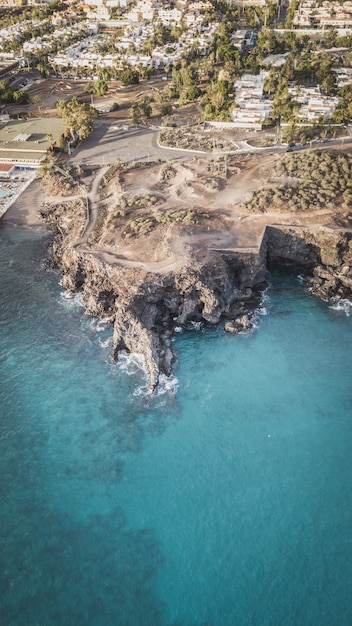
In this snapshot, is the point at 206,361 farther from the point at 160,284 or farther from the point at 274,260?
the point at 274,260

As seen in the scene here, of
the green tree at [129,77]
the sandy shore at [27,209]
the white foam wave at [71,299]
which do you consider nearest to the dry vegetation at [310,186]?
the white foam wave at [71,299]

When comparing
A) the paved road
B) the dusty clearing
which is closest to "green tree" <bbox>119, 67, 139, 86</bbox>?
the paved road

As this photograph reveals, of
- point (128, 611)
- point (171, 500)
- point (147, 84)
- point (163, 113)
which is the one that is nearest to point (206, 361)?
point (171, 500)

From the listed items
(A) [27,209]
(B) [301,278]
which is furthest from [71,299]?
(B) [301,278]

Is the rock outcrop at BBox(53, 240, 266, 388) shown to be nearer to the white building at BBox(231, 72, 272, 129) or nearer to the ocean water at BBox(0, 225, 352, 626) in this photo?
the ocean water at BBox(0, 225, 352, 626)

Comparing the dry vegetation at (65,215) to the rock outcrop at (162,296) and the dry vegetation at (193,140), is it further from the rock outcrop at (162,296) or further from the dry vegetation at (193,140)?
the dry vegetation at (193,140)
